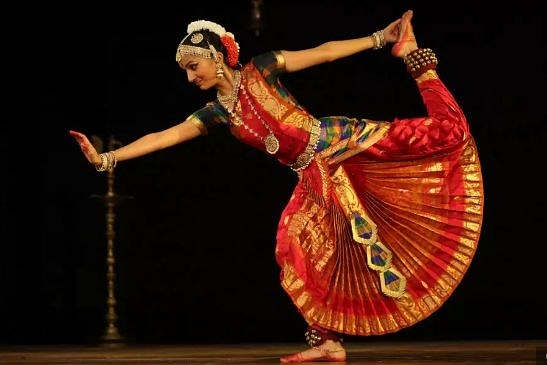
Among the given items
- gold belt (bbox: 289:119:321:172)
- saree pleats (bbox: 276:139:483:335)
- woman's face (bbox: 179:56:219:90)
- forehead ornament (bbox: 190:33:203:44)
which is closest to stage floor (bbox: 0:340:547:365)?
saree pleats (bbox: 276:139:483:335)

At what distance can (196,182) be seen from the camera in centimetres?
518

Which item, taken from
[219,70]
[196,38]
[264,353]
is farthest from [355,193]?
[264,353]

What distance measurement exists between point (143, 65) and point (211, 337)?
1270mm

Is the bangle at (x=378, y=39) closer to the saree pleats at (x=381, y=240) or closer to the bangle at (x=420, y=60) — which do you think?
the bangle at (x=420, y=60)

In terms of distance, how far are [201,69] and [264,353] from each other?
49.7 inches

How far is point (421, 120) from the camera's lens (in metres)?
3.55

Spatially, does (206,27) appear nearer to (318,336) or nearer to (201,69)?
(201,69)

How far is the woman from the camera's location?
11.6ft

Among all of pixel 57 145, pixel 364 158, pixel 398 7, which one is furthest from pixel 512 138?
pixel 57 145

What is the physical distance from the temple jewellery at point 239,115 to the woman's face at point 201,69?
7 cm

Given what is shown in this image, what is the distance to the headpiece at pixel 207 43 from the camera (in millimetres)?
3516

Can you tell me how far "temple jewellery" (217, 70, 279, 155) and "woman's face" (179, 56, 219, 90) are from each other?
74 millimetres

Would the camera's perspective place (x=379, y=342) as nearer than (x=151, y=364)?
No

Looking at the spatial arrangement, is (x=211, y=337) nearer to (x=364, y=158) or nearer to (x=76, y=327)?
(x=76, y=327)
